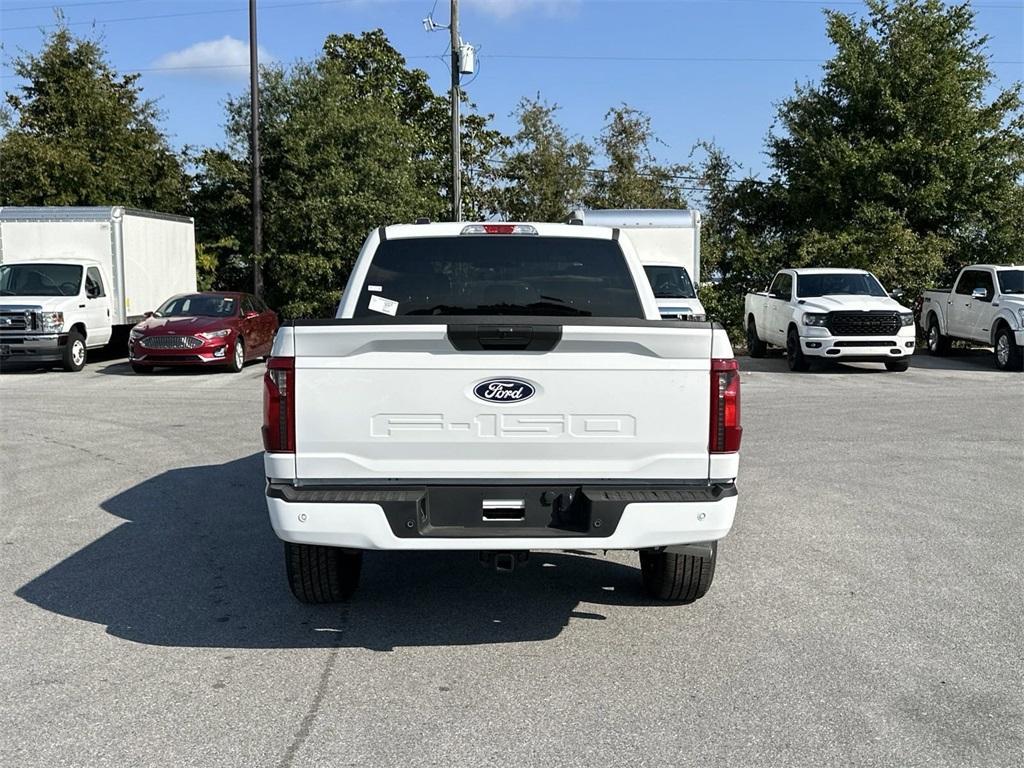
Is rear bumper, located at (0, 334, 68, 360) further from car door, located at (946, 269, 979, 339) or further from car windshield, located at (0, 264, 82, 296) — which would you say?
car door, located at (946, 269, 979, 339)

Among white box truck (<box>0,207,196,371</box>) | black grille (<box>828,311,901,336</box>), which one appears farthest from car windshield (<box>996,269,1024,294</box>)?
white box truck (<box>0,207,196,371</box>)

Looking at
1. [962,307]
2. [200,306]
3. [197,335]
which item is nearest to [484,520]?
[197,335]

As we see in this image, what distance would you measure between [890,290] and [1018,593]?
2244 centimetres

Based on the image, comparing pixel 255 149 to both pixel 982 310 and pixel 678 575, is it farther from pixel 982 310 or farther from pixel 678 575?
pixel 678 575

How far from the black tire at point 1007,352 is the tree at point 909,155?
6.84 metres

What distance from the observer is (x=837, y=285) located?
67.8 ft

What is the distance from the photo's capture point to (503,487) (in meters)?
4.83

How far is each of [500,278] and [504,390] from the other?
148 cm

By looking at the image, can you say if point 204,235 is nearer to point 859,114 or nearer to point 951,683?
point 859,114

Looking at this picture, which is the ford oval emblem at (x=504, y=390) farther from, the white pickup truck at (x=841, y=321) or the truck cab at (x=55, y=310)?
the truck cab at (x=55, y=310)

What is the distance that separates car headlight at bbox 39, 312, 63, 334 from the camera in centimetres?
1941

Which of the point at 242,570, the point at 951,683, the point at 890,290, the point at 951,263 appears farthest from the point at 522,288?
the point at 951,263

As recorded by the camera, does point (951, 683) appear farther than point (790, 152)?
No

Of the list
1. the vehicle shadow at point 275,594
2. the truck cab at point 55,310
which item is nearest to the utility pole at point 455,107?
the truck cab at point 55,310
